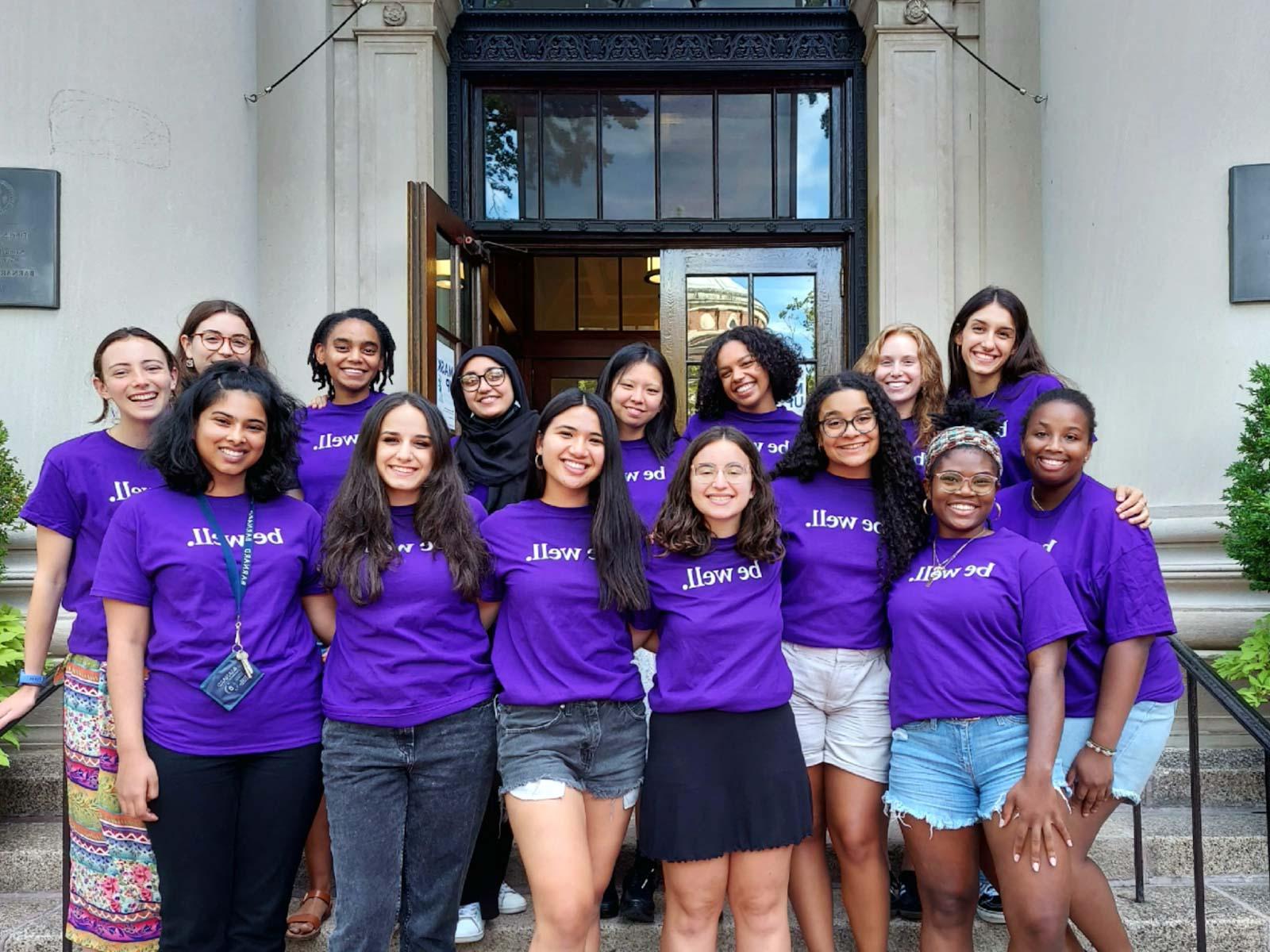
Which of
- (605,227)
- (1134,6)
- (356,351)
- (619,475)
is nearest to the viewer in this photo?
(619,475)

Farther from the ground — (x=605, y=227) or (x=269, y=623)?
(x=605, y=227)

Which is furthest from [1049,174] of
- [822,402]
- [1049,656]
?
[1049,656]

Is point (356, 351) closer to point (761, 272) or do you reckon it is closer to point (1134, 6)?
point (761, 272)

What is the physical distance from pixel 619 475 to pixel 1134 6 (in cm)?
435

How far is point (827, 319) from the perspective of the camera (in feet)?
23.5

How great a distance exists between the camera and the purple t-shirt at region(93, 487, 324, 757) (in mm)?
2818

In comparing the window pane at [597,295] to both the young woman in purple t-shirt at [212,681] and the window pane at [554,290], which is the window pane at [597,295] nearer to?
the window pane at [554,290]

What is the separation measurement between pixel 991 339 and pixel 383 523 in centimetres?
226

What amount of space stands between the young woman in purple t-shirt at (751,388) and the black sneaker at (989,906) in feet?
5.87

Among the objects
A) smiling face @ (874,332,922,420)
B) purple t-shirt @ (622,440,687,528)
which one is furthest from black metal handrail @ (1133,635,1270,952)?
purple t-shirt @ (622,440,687,528)

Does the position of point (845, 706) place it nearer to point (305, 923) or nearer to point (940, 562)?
point (940, 562)

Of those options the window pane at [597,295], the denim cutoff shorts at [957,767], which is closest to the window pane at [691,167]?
the window pane at [597,295]

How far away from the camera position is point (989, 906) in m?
3.81

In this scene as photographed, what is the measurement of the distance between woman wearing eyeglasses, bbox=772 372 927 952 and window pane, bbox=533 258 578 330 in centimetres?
739
